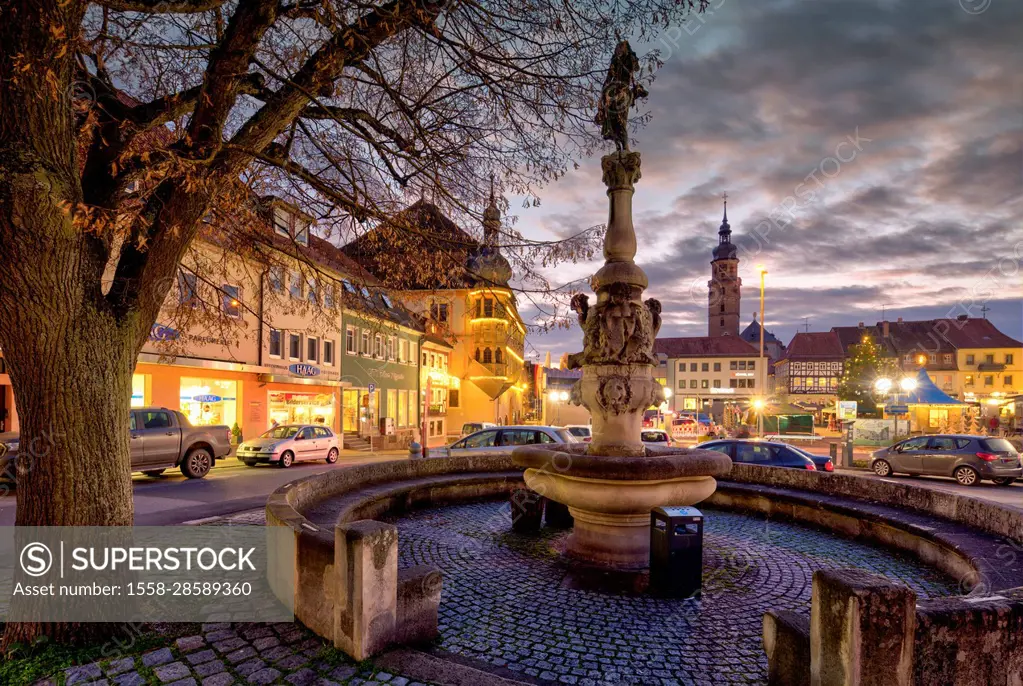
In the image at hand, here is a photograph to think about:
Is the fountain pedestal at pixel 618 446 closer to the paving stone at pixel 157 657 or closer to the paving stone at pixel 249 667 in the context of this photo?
the paving stone at pixel 249 667

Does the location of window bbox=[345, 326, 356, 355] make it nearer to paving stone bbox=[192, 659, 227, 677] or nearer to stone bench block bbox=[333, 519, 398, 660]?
paving stone bbox=[192, 659, 227, 677]

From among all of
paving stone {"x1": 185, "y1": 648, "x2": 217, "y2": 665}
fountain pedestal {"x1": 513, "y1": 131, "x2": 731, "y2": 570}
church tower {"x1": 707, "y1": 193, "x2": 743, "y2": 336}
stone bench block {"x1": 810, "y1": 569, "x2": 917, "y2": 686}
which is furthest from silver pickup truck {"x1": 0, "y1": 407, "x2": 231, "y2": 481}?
church tower {"x1": 707, "y1": 193, "x2": 743, "y2": 336}

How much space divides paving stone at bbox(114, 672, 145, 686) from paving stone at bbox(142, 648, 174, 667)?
124mm

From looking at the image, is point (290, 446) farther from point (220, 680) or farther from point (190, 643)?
point (220, 680)

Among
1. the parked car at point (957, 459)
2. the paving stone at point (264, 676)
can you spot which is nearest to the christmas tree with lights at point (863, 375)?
the parked car at point (957, 459)

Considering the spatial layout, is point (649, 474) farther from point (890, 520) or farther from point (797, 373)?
point (797, 373)

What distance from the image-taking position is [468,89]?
6023 millimetres

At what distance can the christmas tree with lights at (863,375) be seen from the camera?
51.7 meters

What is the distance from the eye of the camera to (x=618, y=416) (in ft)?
24.2

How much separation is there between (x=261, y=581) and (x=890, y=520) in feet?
25.1

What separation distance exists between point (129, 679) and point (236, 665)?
2.10ft

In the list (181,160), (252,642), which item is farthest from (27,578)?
(181,160)

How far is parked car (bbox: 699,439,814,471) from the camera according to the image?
1340cm

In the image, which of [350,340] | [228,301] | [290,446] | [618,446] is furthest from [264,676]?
[350,340]
